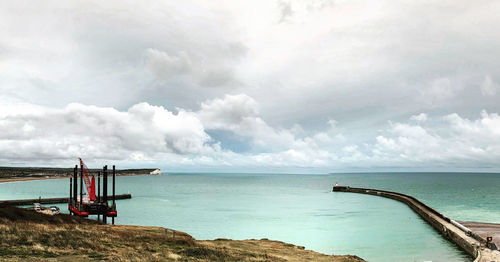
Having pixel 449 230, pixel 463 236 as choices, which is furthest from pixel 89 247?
pixel 449 230

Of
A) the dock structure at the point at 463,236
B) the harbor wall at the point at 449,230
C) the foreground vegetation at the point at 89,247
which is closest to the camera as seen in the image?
the foreground vegetation at the point at 89,247

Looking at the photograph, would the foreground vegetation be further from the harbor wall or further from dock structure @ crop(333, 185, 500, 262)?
the harbor wall

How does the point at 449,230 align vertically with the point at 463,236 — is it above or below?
below

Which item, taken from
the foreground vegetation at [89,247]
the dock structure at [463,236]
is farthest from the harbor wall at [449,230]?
the foreground vegetation at [89,247]

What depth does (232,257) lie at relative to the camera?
954 inches

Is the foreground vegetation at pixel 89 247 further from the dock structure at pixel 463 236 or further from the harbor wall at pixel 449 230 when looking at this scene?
the harbor wall at pixel 449 230

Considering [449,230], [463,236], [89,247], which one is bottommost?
[449,230]

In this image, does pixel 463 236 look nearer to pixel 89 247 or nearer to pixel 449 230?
pixel 449 230

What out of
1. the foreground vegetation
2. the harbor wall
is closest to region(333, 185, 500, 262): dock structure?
the harbor wall

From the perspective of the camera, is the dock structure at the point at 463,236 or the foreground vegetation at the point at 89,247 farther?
the dock structure at the point at 463,236

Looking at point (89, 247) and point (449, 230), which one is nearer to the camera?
point (89, 247)

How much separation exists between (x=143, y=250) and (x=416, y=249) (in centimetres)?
3674

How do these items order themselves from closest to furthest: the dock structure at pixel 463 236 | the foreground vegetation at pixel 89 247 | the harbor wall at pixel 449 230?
1. the foreground vegetation at pixel 89 247
2. the dock structure at pixel 463 236
3. the harbor wall at pixel 449 230

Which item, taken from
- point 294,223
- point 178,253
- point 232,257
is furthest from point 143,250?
point 294,223
